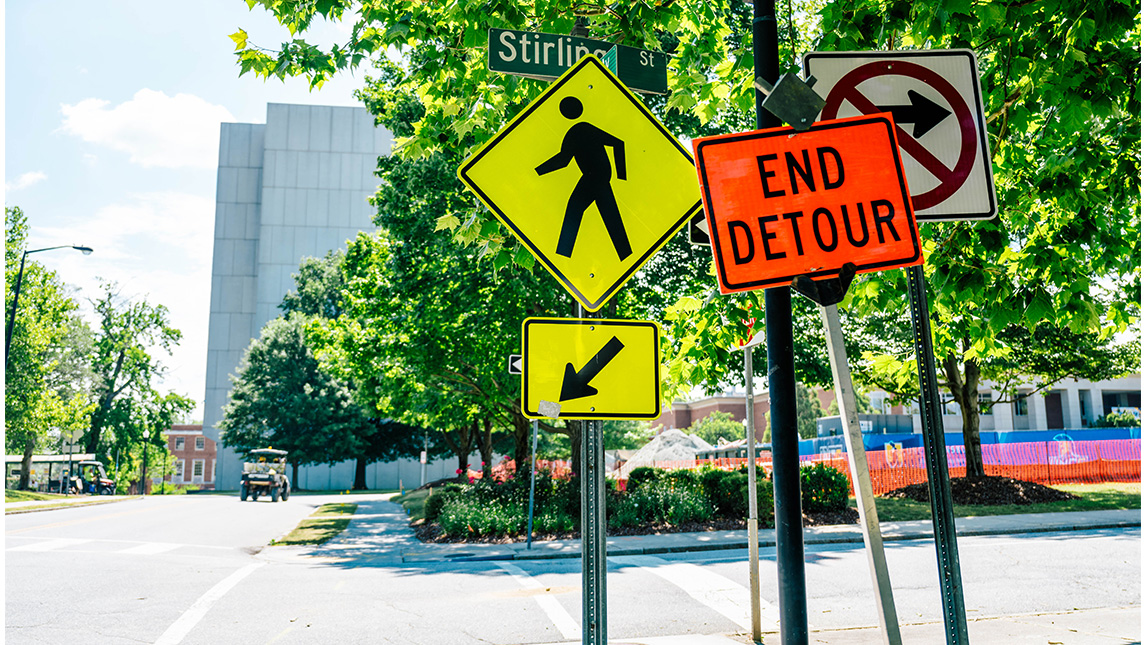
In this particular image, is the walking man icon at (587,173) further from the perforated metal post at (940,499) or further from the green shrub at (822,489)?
the green shrub at (822,489)

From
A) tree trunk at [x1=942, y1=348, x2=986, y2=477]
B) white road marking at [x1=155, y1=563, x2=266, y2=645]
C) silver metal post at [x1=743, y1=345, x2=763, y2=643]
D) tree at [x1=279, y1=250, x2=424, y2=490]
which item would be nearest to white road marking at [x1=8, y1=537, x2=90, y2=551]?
white road marking at [x1=155, y1=563, x2=266, y2=645]

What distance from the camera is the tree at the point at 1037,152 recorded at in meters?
4.86

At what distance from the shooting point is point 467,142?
6621 millimetres

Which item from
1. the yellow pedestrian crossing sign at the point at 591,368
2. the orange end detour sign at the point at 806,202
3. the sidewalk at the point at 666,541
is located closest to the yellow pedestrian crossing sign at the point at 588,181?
the yellow pedestrian crossing sign at the point at 591,368

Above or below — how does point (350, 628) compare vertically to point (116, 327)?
below

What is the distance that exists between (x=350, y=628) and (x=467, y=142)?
510 cm

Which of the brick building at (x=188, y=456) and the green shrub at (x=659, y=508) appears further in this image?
the brick building at (x=188, y=456)

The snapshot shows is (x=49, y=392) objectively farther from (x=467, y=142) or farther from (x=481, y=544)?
(x=467, y=142)

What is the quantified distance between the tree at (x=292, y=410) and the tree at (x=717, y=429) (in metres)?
65.5

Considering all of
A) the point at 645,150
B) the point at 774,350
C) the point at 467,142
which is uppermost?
the point at 467,142

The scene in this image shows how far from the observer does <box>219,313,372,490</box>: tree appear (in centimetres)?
5031

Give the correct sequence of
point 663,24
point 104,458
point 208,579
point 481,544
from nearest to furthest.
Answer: point 663,24
point 208,579
point 481,544
point 104,458

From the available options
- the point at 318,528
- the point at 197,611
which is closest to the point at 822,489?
the point at 318,528

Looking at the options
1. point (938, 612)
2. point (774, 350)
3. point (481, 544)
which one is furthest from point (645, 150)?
point (481, 544)
